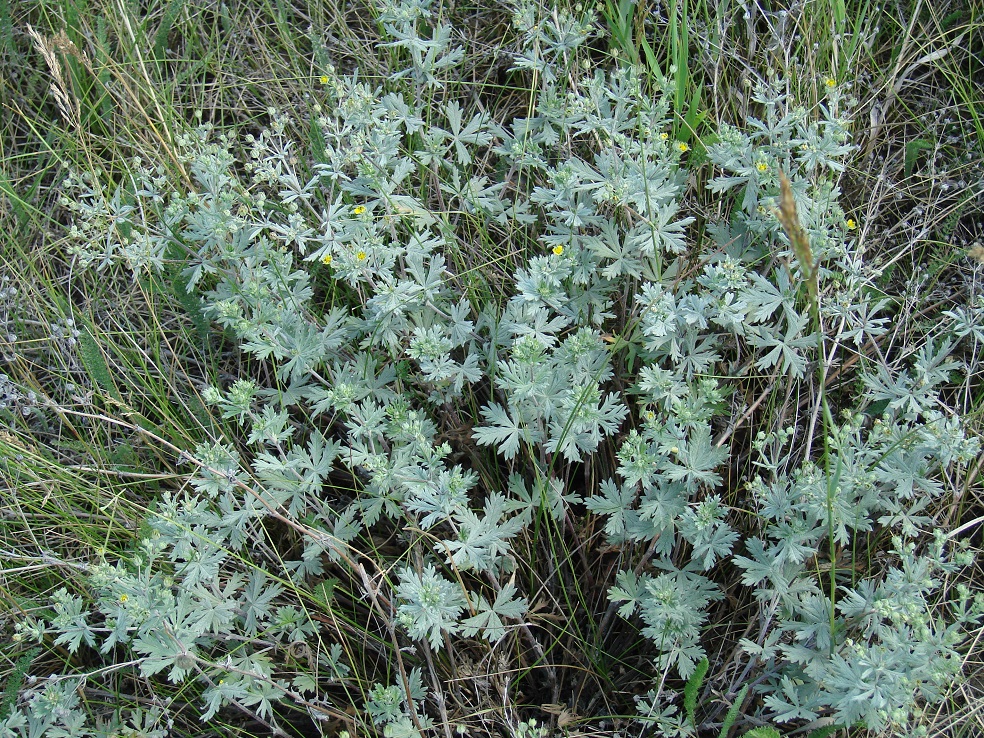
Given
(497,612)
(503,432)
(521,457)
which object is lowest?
(497,612)

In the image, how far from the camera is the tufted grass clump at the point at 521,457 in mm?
2777

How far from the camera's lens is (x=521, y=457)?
3299 mm

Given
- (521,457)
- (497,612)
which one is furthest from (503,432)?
(497,612)

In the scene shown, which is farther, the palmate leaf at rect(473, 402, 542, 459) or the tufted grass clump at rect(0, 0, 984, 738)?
the palmate leaf at rect(473, 402, 542, 459)

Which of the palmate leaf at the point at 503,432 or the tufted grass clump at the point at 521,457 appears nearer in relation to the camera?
the tufted grass clump at the point at 521,457

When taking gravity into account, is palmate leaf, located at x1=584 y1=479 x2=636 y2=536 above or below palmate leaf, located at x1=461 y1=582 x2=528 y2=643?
above

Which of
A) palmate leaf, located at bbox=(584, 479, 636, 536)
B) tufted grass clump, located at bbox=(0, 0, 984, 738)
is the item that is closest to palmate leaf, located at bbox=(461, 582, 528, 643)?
tufted grass clump, located at bbox=(0, 0, 984, 738)

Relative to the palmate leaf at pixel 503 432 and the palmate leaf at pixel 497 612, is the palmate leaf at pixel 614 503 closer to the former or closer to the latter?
the palmate leaf at pixel 503 432

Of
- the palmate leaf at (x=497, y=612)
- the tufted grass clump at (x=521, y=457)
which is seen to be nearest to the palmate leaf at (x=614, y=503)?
the tufted grass clump at (x=521, y=457)

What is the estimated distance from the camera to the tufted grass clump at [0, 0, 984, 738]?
9.11 feet

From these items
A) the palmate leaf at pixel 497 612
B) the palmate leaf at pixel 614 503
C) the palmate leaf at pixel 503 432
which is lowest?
the palmate leaf at pixel 497 612

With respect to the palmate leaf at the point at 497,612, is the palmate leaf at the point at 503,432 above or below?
above

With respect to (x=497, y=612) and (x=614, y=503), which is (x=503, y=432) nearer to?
(x=614, y=503)

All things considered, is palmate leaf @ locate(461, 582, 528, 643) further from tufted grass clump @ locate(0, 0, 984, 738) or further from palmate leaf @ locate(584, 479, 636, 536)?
palmate leaf @ locate(584, 479, 636, 536)
